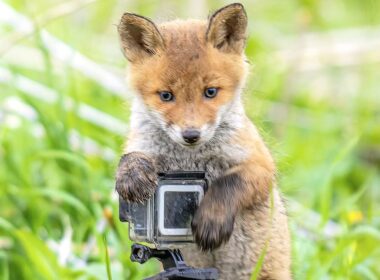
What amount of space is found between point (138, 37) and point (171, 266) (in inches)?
51.1

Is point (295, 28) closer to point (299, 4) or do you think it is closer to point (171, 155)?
point (299, 4)

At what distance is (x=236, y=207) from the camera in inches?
164

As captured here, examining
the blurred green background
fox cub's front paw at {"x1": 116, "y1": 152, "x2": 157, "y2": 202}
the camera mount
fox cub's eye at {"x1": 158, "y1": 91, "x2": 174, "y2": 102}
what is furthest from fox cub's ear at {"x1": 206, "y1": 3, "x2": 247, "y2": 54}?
the camera mount

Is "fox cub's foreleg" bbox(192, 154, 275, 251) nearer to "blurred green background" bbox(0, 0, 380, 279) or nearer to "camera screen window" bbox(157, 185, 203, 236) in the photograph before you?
"camera screen window" bbox(157, 185, 203, 236)

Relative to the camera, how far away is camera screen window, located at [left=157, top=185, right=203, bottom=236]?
3.72m

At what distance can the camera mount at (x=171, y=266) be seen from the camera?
11.6 feet

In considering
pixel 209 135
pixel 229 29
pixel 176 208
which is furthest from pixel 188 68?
pixel 176 208

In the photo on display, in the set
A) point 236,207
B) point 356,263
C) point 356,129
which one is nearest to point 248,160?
point 236,207

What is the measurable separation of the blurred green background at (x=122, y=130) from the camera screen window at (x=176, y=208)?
0.44 metres

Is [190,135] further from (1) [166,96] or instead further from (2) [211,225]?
(2) [211,225]

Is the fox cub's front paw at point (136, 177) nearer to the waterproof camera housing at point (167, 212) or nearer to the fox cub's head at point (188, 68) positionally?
the waterproof camera housing at point (167, 212)

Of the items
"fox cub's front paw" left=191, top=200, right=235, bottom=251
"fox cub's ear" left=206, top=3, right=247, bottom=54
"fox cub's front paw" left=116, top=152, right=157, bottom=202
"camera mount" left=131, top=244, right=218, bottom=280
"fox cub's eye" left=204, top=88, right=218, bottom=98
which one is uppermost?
"fox cub's ear" left=206, top=3, right=247, bottom=54

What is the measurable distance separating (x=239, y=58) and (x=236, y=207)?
779 mm

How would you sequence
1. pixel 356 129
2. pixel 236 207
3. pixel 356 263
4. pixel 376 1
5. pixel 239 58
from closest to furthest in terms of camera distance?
pixel 236 207 < pixel 239 58 < pixel 356 263 < pixel 356 129 < pixel 376 1
